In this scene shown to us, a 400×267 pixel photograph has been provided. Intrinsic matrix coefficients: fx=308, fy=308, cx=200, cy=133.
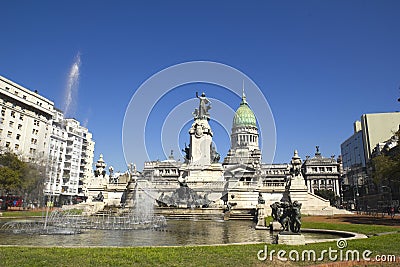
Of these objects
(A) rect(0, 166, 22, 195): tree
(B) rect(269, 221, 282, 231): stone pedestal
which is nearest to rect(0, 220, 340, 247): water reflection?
(B) rect(269, 221, 282, 231): stone pedestal

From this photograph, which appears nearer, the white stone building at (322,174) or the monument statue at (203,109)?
the monument statue at (203,109)

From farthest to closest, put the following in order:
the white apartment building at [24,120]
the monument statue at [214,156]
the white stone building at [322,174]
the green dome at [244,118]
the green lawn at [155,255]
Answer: the green dome at [244,118], the white stone building at [322,174], the monument statue at [214,156], the white apartment building at [24,120], the green lawn at [155,255]

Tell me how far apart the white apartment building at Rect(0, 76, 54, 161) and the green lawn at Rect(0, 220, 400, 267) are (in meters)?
48.2

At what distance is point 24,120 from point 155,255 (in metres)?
59.8

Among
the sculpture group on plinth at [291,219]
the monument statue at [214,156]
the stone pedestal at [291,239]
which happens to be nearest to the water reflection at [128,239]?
the sculpture group on plinth at [291,219]

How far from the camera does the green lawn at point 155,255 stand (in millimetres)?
9008

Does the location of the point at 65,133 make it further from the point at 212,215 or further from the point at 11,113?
the point at 212,215

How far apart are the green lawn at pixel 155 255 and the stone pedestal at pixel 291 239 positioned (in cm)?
58

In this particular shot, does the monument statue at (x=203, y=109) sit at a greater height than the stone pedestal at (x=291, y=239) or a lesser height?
greater

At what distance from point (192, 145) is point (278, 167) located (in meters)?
64.4

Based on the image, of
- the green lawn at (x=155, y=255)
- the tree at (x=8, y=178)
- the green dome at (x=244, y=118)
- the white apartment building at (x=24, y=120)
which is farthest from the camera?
the green dome at (x=244, y=118)

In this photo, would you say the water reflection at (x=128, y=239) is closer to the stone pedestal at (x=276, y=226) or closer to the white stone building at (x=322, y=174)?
the stone pedestal at (x=276, y=226)

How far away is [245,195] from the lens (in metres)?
48.5

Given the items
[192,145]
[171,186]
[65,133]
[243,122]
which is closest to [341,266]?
[171,186]
